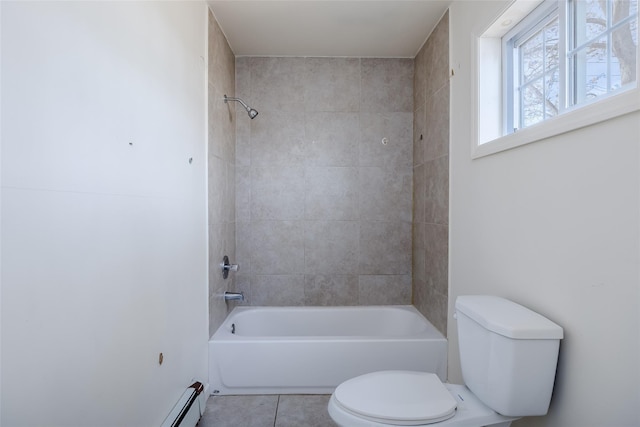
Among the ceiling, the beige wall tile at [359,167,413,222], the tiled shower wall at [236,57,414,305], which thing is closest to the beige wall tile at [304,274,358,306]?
the tiled shower wall at [236,57,414,305]

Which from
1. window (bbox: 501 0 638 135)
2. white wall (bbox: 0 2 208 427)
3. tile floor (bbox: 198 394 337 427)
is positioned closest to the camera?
white wall (bbox: 0 2 208 427)

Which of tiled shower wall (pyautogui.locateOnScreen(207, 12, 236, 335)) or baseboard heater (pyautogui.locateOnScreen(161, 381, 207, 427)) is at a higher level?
tiled shower wall (pyautogui.locateOnScreen(207, 12, 236, 335))

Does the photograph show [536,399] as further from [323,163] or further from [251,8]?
[251,8]

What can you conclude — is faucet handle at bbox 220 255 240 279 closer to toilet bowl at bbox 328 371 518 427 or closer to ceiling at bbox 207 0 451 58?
toilet bowl at bbox 328 371 518 427

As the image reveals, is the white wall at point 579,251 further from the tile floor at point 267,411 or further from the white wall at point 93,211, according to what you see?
the white wall at point 93,211

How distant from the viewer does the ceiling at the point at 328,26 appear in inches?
85.0

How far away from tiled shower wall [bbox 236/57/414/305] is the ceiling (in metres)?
0.14

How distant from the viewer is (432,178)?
96.1 inches

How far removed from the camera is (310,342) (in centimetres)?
223

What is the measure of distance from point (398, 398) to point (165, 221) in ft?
3.97

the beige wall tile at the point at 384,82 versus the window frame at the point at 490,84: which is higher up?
the beige wall tile at the point at 384,82

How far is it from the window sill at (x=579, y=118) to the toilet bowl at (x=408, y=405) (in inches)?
39.5

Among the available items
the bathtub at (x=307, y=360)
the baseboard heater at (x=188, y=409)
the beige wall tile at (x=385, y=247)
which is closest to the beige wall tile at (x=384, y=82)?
the beige wall tile at (x=385, y=247)

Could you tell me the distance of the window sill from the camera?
900mm
